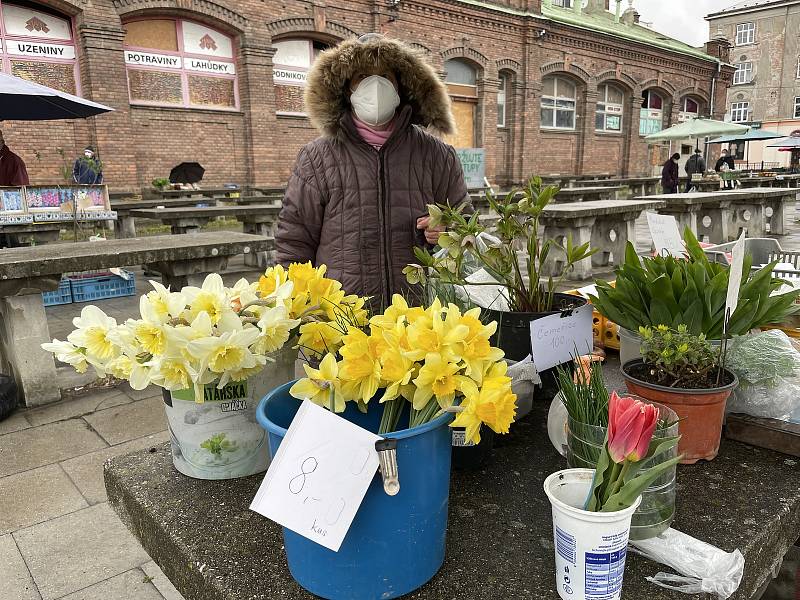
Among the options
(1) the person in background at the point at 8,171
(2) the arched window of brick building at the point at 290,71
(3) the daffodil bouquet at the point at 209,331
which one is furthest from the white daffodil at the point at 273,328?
(2) the arched window of brick building at the point at 290,71

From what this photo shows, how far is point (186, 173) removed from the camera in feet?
40.3

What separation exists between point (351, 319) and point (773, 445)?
2.81 feet

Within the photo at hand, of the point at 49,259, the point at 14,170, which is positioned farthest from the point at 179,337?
the point at 14,170

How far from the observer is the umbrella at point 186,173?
40.1 ft

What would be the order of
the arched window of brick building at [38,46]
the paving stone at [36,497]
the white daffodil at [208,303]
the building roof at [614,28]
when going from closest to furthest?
the white daffodil at [208,303]
the paving stone at [36,497]
the arched window of brick building at [38,46]
the building roof at [614,28]

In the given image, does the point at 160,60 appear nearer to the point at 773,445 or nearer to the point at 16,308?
the point at 16,308

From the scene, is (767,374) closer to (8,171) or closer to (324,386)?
(324,386)

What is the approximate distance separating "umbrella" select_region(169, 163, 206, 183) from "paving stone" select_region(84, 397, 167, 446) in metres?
9.60

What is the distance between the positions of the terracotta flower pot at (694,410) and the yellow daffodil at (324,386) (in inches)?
22.6

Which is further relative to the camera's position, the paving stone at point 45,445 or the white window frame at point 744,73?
the white window frame at point 744,73

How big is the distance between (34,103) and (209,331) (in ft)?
18.2

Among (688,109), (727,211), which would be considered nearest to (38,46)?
(727,211)

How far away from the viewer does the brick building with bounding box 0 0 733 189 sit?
10.6 meters

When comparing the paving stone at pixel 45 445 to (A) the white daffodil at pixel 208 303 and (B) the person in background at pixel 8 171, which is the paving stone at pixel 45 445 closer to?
(A) the white daffodil at pixel 208 303
